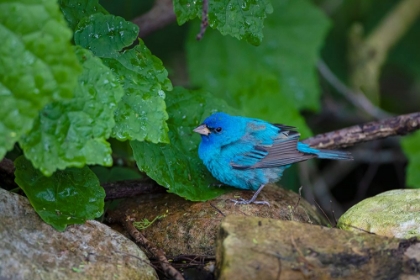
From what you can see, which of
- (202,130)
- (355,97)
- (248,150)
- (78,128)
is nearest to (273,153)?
(248,150)

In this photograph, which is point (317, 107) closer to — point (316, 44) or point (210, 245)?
point (316, 44)

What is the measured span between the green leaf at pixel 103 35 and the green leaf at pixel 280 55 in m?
2.46

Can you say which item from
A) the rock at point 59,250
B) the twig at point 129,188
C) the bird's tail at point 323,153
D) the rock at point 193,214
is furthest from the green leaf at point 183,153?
the bird's tail at point 323,153

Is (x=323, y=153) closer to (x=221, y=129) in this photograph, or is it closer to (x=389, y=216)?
(x=221, y=129)

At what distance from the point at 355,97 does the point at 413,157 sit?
1170mm

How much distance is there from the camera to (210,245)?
3.41 metres

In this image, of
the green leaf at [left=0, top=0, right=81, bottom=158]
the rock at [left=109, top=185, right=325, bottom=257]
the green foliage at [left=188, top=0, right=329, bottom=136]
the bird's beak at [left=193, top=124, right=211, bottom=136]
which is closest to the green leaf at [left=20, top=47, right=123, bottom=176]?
the green leaf at [left=0, top=0, right=81, bottom=158]

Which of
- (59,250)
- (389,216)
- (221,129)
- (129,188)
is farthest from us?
(221,129)

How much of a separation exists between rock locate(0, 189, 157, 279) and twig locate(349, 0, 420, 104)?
4.05 metres

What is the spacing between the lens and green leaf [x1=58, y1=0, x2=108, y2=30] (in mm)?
3414

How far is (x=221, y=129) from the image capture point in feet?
14.2

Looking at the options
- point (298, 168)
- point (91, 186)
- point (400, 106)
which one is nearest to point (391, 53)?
point (400, 106)

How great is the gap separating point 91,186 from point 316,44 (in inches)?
135

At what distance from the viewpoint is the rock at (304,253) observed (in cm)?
257
